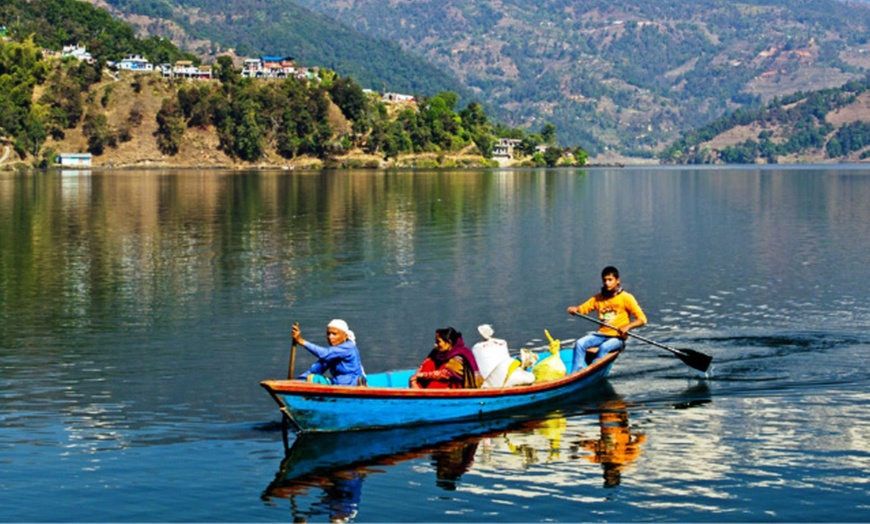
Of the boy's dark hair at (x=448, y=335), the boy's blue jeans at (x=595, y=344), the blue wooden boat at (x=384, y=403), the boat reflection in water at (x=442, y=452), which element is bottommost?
the boat reflection in water at (x=442, y=452)

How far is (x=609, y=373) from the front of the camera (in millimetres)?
29719

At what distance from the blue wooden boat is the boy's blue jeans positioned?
2.74 meters

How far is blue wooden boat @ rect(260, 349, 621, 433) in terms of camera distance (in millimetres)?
22547

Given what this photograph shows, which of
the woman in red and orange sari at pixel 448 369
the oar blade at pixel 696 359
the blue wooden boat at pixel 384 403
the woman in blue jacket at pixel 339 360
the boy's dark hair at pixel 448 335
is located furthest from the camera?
the oar blade at pixel 696 359

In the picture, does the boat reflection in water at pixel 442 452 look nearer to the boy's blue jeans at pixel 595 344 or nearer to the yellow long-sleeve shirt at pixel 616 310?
the boy's blue jeans at pixel 595 344

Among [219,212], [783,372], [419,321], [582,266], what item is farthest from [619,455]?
[219,212]

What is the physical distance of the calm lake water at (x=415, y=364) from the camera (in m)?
20.0

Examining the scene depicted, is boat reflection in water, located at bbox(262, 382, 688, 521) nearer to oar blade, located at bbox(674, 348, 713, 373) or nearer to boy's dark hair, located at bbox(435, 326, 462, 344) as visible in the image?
boy's dark hair, located at bbox(435, 326, 462, 344)

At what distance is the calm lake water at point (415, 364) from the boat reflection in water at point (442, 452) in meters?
0.07

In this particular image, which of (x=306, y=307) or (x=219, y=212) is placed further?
(x=219, y=212)

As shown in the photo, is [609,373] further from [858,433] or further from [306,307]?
[306,307]

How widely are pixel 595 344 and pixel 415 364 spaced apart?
5.46 meters

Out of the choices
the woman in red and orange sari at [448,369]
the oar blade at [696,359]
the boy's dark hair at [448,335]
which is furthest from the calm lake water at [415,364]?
the boy's dark hair at [448,335]

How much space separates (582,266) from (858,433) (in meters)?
29.9
